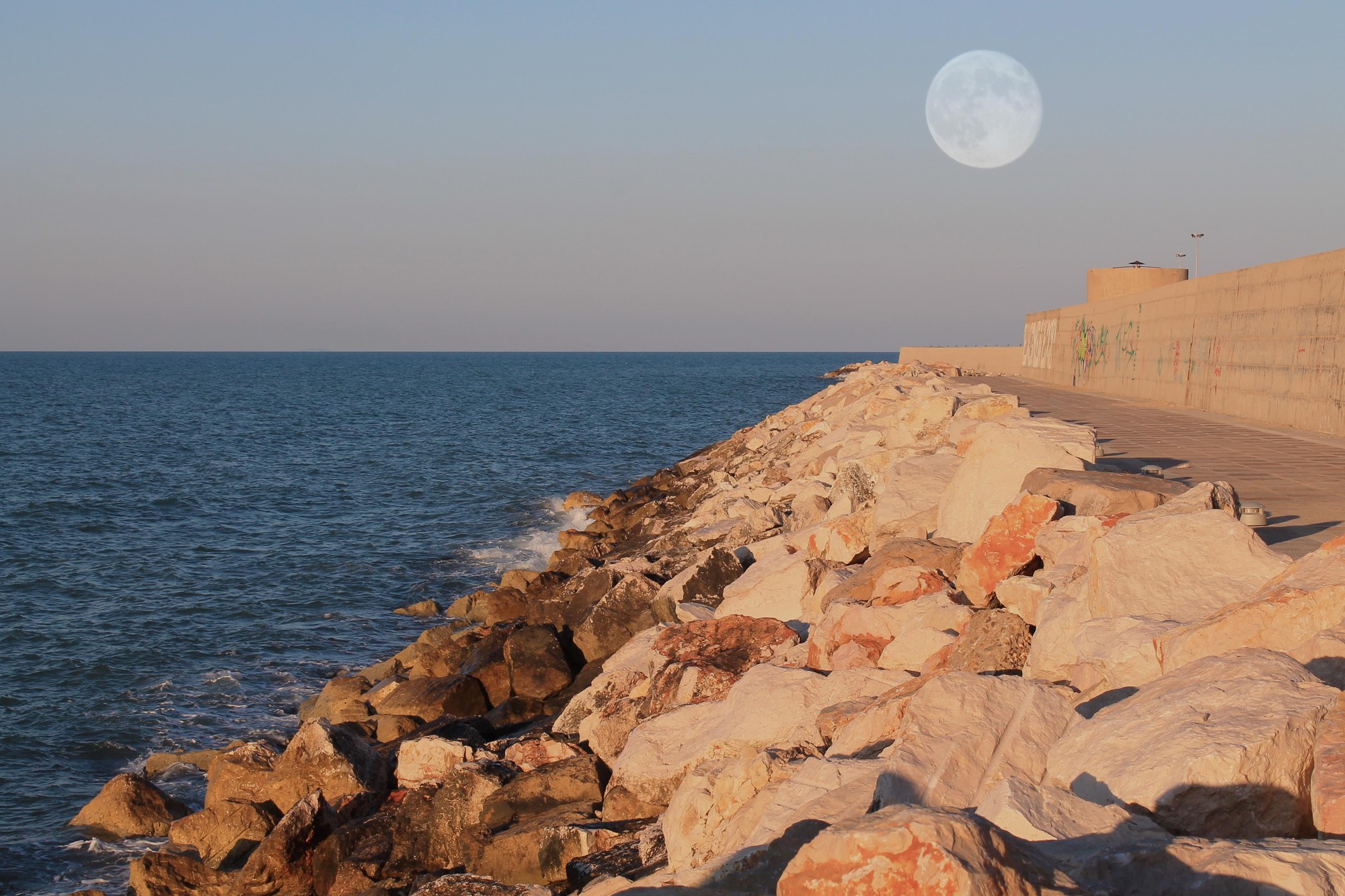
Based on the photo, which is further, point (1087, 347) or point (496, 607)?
point (1087, 347)

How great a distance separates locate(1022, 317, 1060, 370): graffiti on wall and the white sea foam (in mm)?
16523

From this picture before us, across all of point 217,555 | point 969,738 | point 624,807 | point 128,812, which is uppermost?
point 969,738

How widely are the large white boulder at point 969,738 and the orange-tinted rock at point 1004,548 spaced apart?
1.94 meters

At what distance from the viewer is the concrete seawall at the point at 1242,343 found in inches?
524

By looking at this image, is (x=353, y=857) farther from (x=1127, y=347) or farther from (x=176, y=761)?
(x=1127, y=347)

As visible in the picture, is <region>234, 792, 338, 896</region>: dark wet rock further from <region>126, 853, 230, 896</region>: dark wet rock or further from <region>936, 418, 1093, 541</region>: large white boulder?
<region>936, 418, 1093, 541</region>: large white boulder

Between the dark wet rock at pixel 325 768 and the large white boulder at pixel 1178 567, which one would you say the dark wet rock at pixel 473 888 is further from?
the large white boulder at pixel 1178 567

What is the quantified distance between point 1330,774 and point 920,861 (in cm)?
159

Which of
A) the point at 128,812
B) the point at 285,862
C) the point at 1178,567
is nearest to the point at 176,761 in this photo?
the point at 128,812

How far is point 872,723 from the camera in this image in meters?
4.54

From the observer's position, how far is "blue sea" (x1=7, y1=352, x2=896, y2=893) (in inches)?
422

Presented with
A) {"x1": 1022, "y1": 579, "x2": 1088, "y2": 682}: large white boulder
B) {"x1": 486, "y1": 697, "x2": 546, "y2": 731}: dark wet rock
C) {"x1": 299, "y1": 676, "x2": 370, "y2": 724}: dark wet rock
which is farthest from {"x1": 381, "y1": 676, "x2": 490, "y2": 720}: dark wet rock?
{"x1": 1022, "y1": 579, "x2": 1088, "y2": 682}: large white boulder

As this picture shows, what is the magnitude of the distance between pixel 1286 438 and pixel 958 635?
30.4 feet

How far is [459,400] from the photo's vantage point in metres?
65.4
